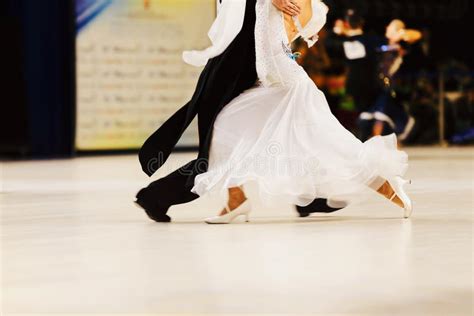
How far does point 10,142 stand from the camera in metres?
12.3

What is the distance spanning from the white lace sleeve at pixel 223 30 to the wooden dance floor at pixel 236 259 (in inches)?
30.8

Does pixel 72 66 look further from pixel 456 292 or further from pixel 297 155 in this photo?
pixel 456 292

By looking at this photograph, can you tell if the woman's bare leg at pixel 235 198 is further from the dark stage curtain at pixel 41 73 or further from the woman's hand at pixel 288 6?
the dark stage curtain at pixel 41 73

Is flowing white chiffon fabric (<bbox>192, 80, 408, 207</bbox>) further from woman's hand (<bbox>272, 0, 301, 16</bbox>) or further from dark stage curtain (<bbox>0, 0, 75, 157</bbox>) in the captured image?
dark stage curtain (<bbox>0, 0, 75, 157</bbox>)

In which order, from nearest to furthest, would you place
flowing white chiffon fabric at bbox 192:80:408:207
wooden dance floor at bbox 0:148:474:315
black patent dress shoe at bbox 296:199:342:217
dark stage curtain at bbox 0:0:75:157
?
1. wooden dance floor at bbox 0:148:474:315
2. flowing white chiffon fabric at bbox 192:80:408:207
3. black patent dress shoe at bbox 296:199:342:217
4. dark stage curtain at bbox 0:0:75:157

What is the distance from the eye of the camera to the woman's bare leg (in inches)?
207

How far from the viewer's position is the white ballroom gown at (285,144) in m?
5.17

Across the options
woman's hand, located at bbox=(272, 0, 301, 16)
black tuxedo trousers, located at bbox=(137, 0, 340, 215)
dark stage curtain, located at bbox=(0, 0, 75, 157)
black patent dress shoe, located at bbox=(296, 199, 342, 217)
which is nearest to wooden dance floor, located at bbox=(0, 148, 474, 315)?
black patent dress shoe, located at bbox=(296, 199, 342, 217)

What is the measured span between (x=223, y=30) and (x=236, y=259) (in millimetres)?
1522

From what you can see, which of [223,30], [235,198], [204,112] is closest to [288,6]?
[223,30]

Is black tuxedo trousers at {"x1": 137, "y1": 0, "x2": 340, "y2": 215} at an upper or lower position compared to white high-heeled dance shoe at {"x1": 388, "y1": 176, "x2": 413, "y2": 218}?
upper

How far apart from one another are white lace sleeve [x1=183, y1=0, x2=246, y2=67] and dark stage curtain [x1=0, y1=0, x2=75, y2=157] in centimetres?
715

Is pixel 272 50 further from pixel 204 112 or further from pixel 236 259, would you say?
Result: pixel 236 259

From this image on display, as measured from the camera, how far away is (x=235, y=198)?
5273 millimetres
